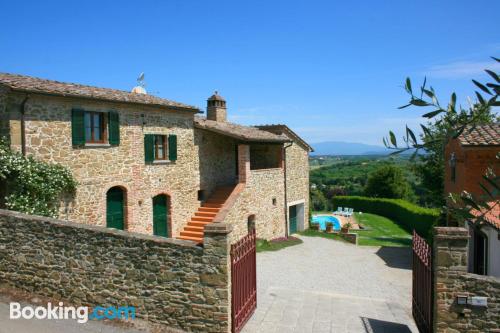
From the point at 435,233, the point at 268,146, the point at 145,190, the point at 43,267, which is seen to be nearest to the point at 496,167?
the point at 435,233

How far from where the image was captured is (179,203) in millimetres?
16047

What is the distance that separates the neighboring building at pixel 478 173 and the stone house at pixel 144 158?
834 centimetres

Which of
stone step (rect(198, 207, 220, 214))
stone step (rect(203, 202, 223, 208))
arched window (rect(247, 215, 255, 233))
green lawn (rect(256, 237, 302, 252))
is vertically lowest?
green lawn (rect(256, 237, 302, 252))

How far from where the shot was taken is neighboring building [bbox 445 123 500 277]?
11.3 meters

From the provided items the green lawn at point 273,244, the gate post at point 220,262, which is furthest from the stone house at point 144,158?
the gate post at point 220,262

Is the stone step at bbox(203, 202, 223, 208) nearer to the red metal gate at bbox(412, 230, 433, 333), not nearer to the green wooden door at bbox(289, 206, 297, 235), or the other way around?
the green wooden door at bbox(289, 206, 297, 235)

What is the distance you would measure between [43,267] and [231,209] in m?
8.48

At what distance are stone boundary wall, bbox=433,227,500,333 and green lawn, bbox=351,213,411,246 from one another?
15855 mm

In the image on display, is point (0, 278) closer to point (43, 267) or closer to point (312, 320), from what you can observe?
point (43, 267)

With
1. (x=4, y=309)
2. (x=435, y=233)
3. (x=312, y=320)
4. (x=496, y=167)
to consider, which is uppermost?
(x=496, y=167)

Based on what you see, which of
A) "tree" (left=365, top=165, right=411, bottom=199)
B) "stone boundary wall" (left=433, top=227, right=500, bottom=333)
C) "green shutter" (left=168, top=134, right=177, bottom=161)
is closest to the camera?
"stone boundary wall" (left=433, top=227, right=500, bottom=333)

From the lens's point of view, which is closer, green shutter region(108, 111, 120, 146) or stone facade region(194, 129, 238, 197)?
green shutter region(108, 111, 120, 146)

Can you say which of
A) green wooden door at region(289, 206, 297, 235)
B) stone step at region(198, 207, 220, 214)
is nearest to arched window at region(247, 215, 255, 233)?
stone step at region(198, 207, 220, 214)

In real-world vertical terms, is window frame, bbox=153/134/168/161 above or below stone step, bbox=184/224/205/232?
above
